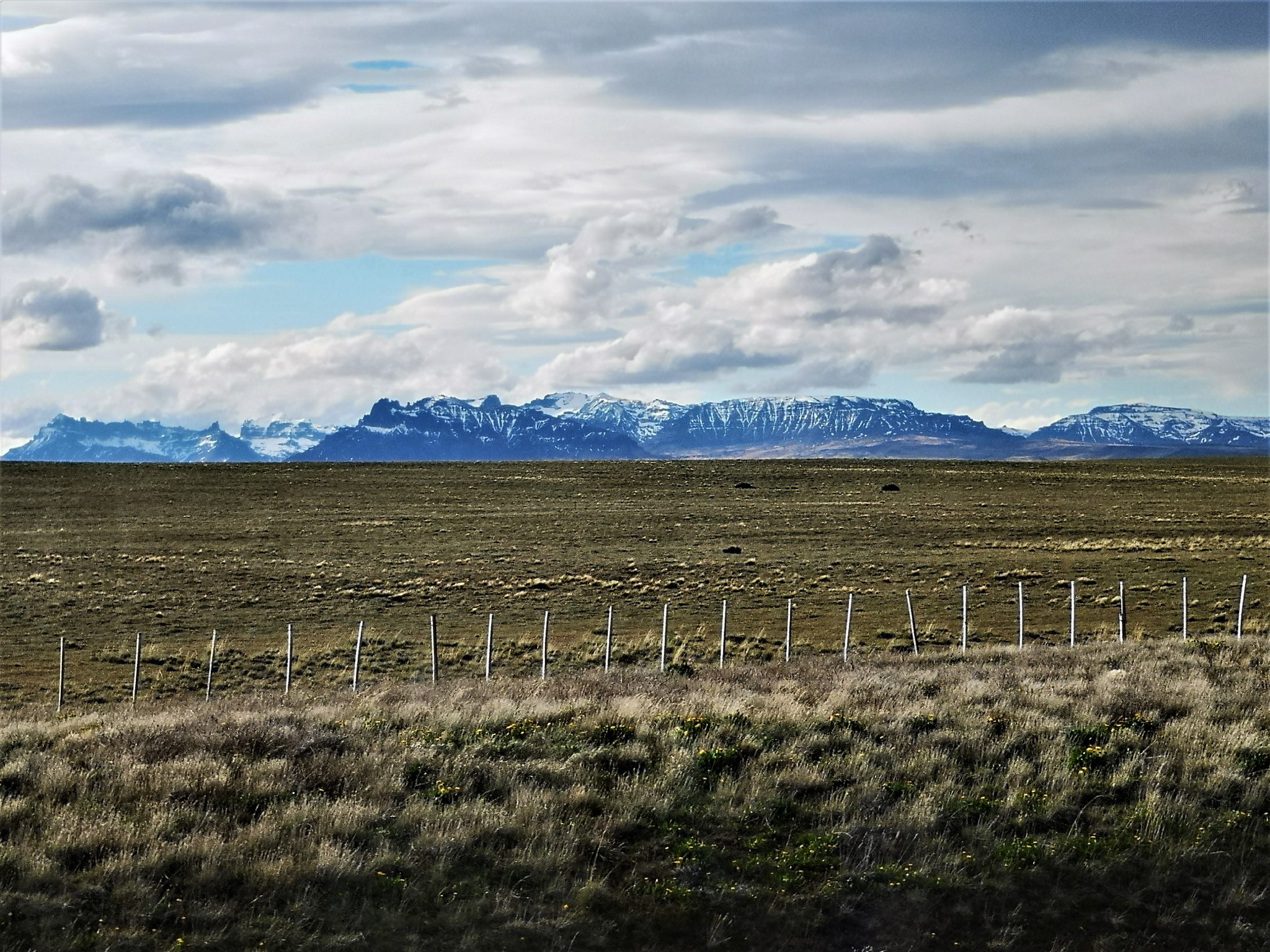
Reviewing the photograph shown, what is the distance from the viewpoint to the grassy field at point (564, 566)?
1407 inches

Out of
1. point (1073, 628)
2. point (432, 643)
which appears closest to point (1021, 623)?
point (1073, 628)

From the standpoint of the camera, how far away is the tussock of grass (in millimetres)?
9055

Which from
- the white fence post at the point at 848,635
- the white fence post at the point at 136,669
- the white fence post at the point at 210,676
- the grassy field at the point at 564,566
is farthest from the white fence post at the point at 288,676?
the white fence post at the point at 848,635

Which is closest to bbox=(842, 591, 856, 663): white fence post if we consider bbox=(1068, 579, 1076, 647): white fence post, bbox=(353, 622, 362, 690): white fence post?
bbox=(1068, 579, 1076, 647): white fence post

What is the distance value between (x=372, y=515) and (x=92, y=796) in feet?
217

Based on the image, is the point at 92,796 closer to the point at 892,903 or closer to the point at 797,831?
the point at 797,831

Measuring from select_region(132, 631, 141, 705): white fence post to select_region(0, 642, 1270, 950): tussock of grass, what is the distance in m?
14.3

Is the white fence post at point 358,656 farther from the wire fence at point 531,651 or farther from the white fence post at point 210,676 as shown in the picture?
the white fence post at point 210,676

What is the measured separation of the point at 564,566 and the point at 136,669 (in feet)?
85.5

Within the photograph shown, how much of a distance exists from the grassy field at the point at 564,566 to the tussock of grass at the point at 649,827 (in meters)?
14.7

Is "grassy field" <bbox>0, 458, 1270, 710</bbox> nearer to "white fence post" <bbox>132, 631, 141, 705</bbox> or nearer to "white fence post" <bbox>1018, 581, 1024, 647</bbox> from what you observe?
"white fence post" <bbox>132, 631, 141, 705</bbox>

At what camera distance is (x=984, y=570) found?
50.0 m

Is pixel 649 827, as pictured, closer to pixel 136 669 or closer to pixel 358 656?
pixel 358 656

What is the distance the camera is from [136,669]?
29.4 metres
